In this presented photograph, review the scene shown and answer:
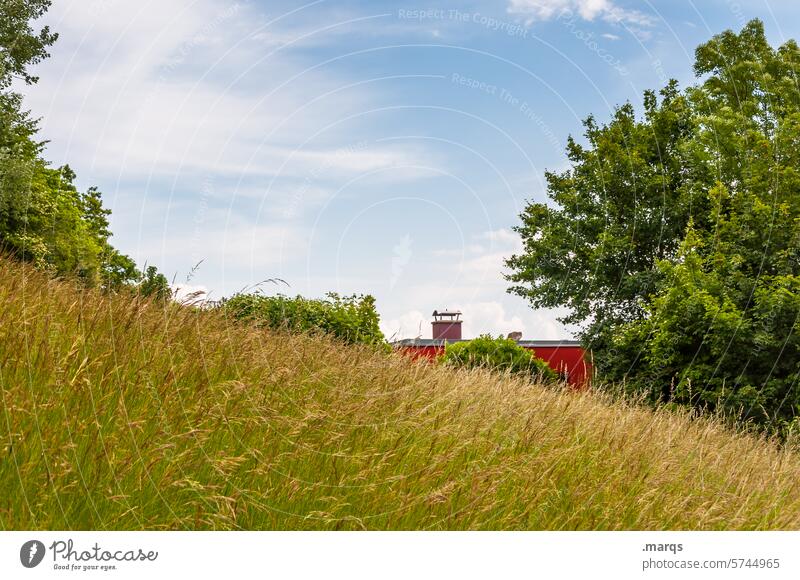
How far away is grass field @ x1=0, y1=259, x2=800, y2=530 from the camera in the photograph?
12.9ft

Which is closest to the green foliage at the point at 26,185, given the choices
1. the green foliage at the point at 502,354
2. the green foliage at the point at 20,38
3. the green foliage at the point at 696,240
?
the green foliage at the point at 20,38

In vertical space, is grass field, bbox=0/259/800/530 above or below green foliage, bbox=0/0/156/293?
below

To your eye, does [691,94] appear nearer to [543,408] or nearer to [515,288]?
[515,288]

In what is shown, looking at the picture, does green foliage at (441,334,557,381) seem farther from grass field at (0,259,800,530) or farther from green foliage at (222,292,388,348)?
grass field at (0,259,800,530)

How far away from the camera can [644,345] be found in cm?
1892

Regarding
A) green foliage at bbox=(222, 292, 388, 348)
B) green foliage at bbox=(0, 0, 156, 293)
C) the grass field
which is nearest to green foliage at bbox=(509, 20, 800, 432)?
green foliage at bbox=(222, 292, 388, 348)

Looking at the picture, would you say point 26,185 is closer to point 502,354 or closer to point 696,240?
point 502,354

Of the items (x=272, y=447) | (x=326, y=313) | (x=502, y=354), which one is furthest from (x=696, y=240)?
A: (x=272, y=447)

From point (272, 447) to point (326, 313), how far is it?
23.6ft

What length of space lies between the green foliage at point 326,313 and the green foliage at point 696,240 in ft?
20.1

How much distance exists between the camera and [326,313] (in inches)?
470

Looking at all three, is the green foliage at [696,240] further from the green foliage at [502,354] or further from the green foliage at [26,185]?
the green foliage at [26,185]

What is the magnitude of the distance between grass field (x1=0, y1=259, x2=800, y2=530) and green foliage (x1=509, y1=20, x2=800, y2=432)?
8232 mm
